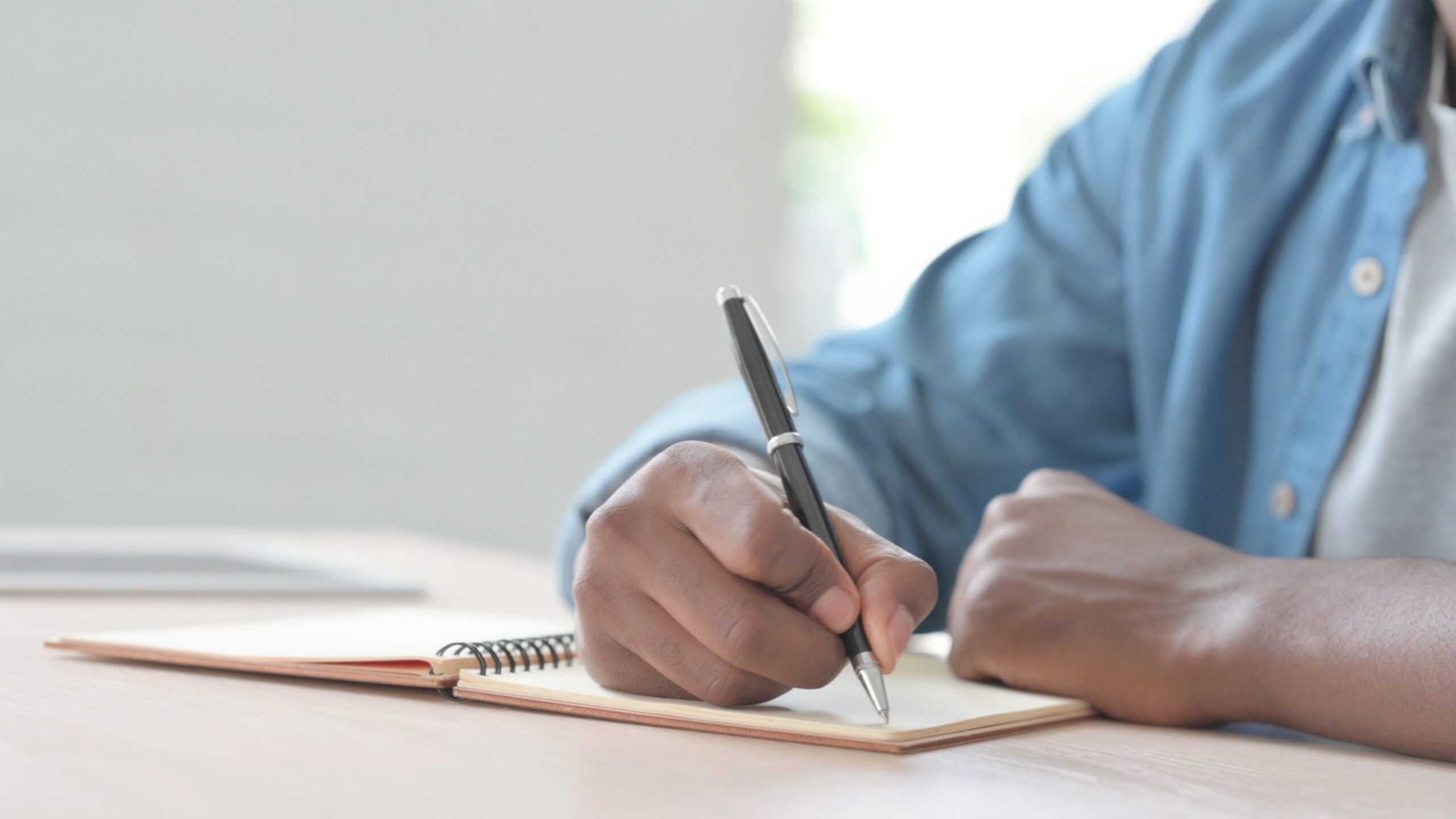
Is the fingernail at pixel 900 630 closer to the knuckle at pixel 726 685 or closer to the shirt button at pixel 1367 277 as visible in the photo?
the knuckle at pixel 726 685

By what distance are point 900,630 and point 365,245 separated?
240 centimetres

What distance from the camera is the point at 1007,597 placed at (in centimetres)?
62

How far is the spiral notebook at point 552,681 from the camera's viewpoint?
1.54 feet

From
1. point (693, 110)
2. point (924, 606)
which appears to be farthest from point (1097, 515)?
point (693, 110)

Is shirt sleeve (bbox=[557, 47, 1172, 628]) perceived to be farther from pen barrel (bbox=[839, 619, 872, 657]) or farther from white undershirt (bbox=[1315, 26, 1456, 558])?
pen barrel (bbox=[839, 619, 872, 657])

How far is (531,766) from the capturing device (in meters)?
0.41

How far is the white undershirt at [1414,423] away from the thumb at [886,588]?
0.38 meters

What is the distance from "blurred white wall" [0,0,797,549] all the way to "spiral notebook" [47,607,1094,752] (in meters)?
2.02

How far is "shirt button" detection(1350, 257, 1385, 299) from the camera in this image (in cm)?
79

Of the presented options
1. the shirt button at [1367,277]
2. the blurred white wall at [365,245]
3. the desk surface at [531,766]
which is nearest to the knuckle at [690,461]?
the desk surface at [531,766]

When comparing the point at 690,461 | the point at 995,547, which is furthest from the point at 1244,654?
the point at 690,461

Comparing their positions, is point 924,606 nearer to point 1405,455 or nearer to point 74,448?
point 1405,455

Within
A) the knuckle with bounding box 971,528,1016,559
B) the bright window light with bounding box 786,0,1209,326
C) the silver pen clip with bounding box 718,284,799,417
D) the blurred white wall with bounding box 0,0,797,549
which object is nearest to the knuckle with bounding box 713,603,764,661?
the silver pen clip with bounding box 718,284,799,417

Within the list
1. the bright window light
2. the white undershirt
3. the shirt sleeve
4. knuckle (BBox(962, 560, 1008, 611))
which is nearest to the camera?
knuckle (BBox(962, 560, 1008, 611))
